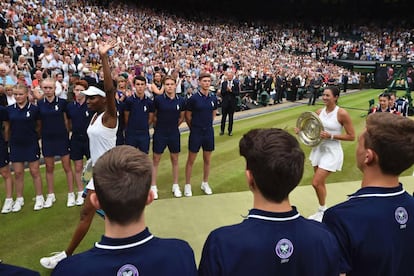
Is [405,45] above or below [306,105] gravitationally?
above

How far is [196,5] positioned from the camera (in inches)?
1571

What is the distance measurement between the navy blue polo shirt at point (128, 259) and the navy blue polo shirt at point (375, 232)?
0.98 meters

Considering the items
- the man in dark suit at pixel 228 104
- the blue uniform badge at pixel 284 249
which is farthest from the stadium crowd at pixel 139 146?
the man in dark suit at pixel 228 104

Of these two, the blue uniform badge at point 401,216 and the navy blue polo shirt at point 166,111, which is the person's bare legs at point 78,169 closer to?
the navy blue polo shirt at point 166,111

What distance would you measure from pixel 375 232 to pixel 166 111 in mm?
4525

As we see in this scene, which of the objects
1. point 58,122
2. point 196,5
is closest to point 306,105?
point 58,122

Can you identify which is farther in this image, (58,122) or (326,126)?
(58,122)

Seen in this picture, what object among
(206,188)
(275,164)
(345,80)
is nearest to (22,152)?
(206,188)

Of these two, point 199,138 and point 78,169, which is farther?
point 199,138

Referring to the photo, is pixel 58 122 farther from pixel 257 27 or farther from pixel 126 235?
pixel 257 27

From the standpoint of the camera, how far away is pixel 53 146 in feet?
18.7

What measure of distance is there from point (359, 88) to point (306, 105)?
11070 mm

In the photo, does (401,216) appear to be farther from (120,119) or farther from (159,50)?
(159,50)

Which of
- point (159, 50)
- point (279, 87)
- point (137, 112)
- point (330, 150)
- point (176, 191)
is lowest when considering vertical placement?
point (176, 191)
